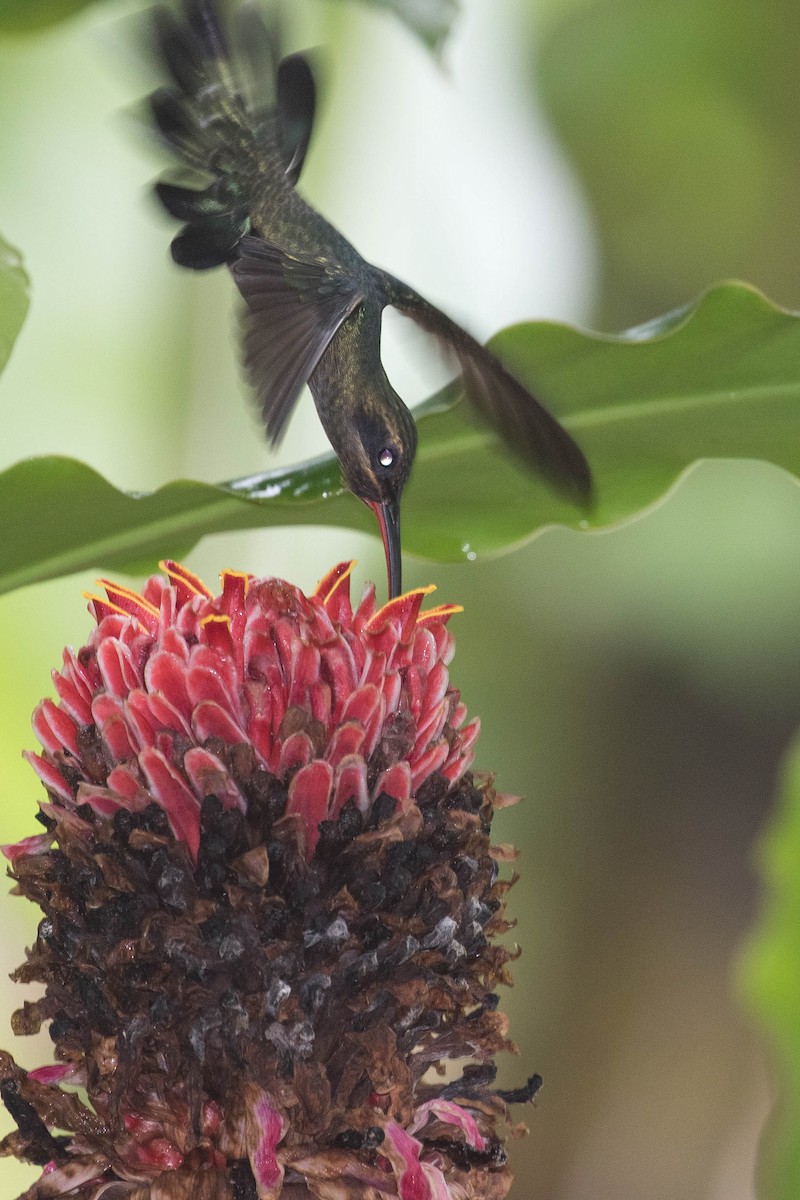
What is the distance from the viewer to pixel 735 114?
1.56 meters

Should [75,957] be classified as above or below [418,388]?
above

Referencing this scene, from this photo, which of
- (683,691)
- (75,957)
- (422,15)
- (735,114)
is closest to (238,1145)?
(75,957)

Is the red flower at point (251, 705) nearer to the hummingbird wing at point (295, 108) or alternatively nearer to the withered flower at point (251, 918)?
the withered flower at point (251, 918)

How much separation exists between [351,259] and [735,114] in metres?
1.28

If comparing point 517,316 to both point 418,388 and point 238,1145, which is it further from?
point 238,1145

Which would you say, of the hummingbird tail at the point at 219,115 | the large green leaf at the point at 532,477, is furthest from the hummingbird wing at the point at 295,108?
the large green leaf at the point at 532,477

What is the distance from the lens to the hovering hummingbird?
1.43 feet

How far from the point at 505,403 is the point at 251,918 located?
0.23 metres

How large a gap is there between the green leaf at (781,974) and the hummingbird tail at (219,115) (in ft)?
1.09

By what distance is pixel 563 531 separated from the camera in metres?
1.47

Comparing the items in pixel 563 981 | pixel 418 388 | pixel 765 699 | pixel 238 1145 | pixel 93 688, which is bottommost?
pixel 563 981

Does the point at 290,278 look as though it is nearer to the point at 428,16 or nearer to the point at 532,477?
the point at 532,477

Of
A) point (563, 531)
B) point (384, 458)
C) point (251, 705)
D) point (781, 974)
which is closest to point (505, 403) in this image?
point (384, 458)

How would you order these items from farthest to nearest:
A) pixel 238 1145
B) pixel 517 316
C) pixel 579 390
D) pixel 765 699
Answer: pixel 765 699
pixel 517 316
pixel 579 390
pixel 238 1145
